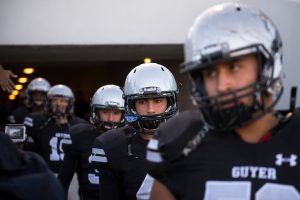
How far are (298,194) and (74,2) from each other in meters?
4.91

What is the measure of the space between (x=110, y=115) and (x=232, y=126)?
2498mm

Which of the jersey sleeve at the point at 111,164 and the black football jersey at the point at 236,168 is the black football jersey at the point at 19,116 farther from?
the black football jersey at the point at 236,168

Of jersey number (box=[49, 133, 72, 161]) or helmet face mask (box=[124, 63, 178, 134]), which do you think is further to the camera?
jersey number (box=[49, 133, 72, 161])

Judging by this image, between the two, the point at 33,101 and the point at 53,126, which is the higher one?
the point at 33,101

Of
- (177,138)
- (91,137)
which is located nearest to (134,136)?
(177,138)

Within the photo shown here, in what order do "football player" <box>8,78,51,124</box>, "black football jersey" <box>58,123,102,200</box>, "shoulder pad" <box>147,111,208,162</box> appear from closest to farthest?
"shoulder pad" <box>147,111,208,162</box> < "black football jersey" <box>58,123,102,200</box> < "football player" <box>8,78,51,124</box>

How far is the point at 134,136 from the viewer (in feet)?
9.65

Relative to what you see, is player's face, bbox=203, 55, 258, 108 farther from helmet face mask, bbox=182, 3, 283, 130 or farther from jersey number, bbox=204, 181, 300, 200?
jersey number, bbox=204, 181, 300, 200

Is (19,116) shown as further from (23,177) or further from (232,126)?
(232,126)

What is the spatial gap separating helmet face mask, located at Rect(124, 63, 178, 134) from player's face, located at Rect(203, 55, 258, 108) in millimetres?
1093

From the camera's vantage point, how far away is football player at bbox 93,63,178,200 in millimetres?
2832

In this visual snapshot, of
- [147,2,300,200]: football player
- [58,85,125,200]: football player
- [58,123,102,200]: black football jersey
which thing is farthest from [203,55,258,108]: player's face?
[58,123,102,200]: black football jersey

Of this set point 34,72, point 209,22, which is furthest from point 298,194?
point 34,72

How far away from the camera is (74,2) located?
619cm
